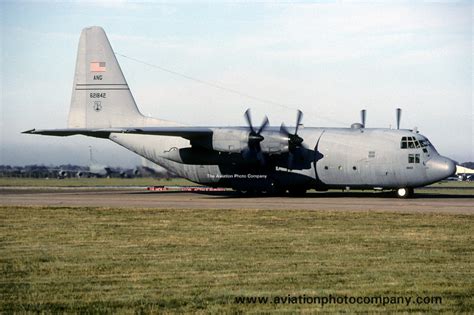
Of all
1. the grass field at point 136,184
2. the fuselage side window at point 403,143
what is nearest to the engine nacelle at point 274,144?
the fuselage side window at point 403,143

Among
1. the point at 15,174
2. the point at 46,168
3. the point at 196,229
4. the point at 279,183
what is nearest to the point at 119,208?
the point at 196,229

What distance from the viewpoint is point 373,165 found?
123 feet

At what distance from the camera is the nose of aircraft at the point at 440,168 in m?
36.2

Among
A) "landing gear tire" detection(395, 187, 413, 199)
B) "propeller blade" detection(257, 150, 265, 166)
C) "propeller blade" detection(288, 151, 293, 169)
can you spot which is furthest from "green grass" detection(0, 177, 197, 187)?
"landing gear tire" detection(395, 187, 413, 199)

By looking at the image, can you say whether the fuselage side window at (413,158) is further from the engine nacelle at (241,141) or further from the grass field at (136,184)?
the grass field at (136,184)

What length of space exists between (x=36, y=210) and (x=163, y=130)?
1139 cm

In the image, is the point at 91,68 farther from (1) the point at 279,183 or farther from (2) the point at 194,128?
(1) the point at 279,183

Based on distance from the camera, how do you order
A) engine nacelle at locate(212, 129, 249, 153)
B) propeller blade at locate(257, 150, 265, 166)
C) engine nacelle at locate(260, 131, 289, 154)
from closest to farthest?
engine nacelle at locate(212, 129, 249, 153) → engine nacelle at locate(260, 131, 289, 154) → propeller blade at locate(257, 150, 265, 166)

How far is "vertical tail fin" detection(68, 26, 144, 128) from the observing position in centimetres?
4444

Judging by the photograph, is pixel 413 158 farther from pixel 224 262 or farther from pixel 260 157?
pixel 224 262

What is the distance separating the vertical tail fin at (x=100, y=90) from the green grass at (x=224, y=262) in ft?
68.2

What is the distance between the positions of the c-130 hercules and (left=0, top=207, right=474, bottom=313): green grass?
13.1 meters

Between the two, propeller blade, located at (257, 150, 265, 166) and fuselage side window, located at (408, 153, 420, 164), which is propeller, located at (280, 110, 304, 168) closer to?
propeller blade, located at (257, 150, 265, 166)

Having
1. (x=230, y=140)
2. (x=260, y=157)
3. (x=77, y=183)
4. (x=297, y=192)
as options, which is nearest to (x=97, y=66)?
(x=230, y=140)
